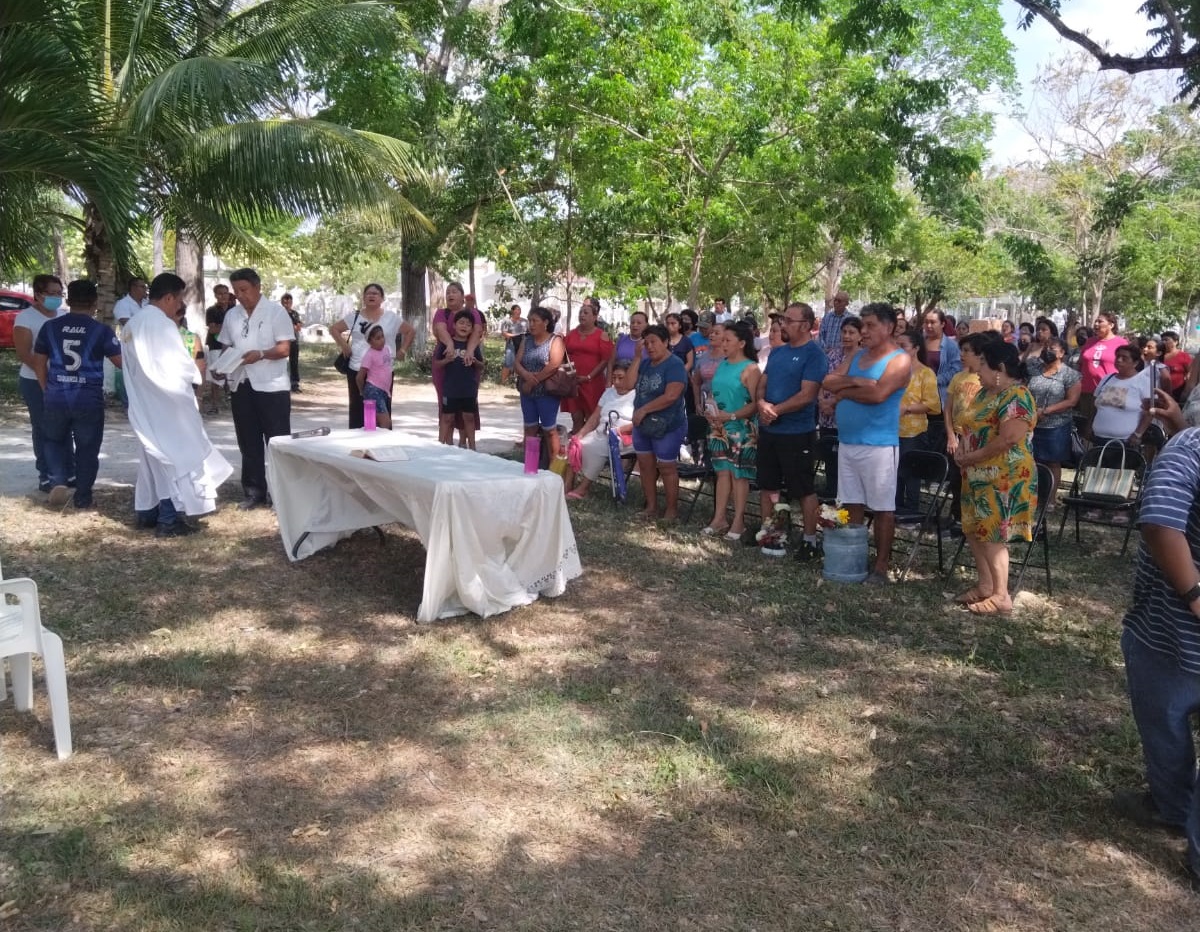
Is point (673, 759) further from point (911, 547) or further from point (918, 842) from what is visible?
point (911, 547)

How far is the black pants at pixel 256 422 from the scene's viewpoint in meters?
7.72

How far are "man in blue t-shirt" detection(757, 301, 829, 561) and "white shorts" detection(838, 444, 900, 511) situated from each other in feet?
1.44

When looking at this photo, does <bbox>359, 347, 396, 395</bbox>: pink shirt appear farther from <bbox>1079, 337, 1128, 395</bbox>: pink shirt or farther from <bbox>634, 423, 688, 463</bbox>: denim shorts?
<bbox>1079, 337, 1128, 395</bbox>: pink shirt

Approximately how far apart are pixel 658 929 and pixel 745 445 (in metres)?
4.88

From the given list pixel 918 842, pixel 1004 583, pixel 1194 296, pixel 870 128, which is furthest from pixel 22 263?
pixel 1194 296

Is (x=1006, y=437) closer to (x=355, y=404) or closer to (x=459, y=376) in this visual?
(x=459, y=376)

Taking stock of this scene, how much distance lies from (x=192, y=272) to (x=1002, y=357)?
12741 millimetres

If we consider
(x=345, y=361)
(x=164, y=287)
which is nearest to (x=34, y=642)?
(x=164, y=287)

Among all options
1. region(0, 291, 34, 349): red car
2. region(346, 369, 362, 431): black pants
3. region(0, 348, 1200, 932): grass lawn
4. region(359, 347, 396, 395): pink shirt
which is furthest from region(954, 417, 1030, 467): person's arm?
region(0, 291, 34, 349): red car

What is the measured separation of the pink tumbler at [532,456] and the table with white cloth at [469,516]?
56 millimetres

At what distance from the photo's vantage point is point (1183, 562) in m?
3.08

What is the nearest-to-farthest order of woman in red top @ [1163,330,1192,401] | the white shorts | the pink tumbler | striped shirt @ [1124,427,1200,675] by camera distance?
striped shirt @ [1124,427,1200,675] < the pink tumbler < the white shorts < woman in red top @ [1163,330,1192,401]

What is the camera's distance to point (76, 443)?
769cm

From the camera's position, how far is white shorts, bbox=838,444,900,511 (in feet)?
21.1
